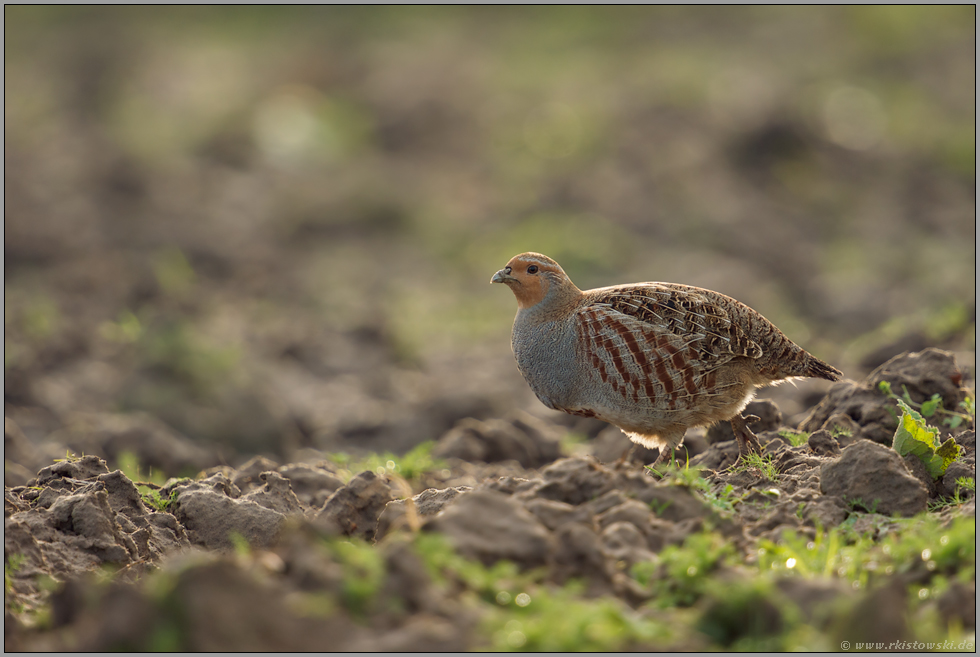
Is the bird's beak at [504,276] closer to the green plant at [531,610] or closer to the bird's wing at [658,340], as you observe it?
the bird's wing at [658,340]

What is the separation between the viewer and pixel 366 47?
21.5 m

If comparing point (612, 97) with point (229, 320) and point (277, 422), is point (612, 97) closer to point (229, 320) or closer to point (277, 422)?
point (229, 320)

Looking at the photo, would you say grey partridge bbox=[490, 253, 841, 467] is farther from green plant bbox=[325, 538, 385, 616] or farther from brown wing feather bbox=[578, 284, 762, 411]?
green plant bbox=[325, 538, 385, 616]

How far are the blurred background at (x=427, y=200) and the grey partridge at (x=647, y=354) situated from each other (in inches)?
103

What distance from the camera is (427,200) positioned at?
14109 millimetres

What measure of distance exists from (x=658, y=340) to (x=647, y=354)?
9 cm

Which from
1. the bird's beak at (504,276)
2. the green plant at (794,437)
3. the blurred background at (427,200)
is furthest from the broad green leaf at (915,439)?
the blurred background at (427,200)

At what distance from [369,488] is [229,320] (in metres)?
6.33

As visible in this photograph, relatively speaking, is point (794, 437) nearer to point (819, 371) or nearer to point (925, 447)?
point (819, 371)

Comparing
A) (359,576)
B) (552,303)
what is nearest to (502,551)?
(359,576)

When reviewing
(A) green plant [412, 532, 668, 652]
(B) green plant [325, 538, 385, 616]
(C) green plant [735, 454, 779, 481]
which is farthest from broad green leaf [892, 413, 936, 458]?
(B) green plant [325, 538, 385, 616]

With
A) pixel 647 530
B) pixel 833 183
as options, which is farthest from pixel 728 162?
pixel 647 530

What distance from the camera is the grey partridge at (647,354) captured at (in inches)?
173

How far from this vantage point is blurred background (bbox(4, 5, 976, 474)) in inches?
322
